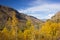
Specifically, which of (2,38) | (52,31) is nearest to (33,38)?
(2,38)

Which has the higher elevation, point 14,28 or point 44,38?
point 14,28

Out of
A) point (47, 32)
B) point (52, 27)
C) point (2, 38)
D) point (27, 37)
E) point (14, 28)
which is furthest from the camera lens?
point (52, 27)

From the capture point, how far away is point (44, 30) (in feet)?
242

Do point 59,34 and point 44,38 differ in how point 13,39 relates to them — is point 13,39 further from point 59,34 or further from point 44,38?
point 59,34

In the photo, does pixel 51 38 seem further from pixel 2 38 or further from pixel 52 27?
pixel 2 38

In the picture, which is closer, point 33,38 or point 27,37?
point 33,38

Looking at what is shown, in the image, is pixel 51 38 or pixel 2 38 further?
pixel 51 38

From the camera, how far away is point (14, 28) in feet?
186

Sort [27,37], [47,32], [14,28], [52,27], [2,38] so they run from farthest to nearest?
[52,27], [47,32], [27,37], [14,28], [2,38]

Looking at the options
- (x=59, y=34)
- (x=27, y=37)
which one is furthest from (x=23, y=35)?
(x=59, y=34)

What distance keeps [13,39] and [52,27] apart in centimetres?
2554

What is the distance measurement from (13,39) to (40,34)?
639 inches

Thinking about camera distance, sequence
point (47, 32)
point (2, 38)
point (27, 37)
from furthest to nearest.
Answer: point (47, 32)
point (27, 37)
point (2, 38)

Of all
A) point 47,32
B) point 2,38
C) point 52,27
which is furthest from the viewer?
point 52,27
